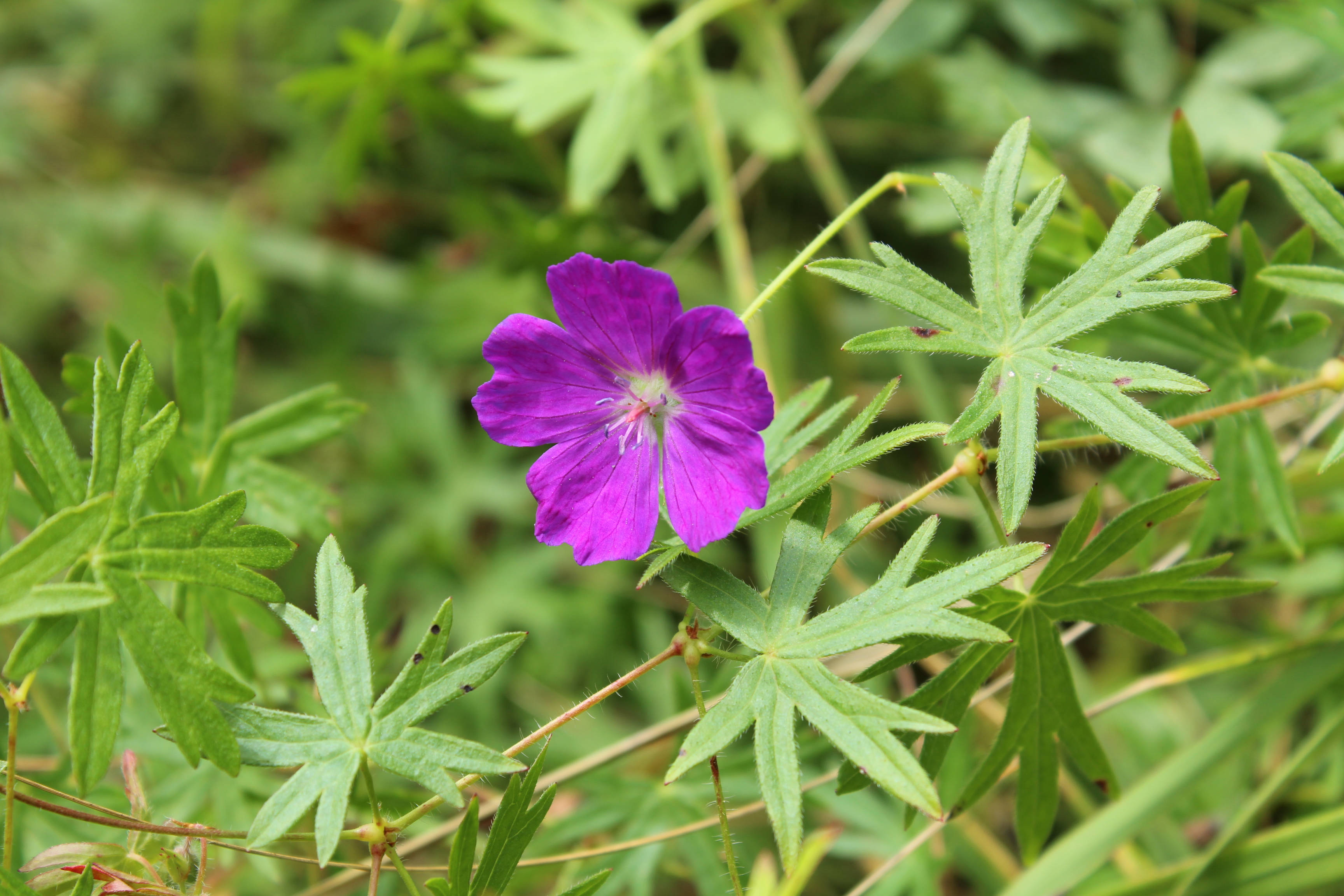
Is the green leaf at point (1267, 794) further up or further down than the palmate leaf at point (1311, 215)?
further down

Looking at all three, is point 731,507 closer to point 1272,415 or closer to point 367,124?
point 1272,415

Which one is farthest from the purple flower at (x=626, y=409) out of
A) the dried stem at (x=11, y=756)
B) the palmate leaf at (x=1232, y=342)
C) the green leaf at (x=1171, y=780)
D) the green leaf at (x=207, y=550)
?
the green leaf at (x=1171, y=780)

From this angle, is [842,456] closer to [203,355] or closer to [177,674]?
[177,674]

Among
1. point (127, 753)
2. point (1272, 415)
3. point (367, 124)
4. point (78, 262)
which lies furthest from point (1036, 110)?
point (78, 262)

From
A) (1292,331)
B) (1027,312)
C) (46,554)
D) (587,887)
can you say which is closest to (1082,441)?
(1027,312)

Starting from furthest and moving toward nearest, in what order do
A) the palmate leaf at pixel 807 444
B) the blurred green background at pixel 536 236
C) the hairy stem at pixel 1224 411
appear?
the blurred green background at pixel 536 236
the hairy stem at pixel 1224 411
the palmate leaf at pixel 807 444

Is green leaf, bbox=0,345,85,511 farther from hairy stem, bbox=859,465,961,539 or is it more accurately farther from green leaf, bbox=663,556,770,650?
hairy stem, bbox=859,465,961,539

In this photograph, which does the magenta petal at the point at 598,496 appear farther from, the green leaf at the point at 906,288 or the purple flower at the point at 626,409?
the green leaf at the point at 906,288

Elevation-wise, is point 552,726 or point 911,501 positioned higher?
point 911,501
